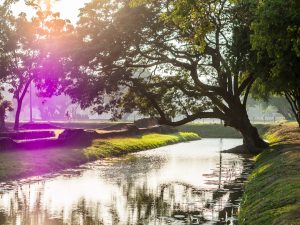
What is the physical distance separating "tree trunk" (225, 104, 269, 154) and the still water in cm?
1102

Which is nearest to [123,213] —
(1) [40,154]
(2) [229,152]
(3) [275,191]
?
(3) [275,191]

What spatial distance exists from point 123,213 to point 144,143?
41767mm

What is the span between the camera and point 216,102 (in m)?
45.0

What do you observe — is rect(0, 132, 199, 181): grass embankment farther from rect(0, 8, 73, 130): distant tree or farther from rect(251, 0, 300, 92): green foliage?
rect(251, 0, 300, 92): green foliage

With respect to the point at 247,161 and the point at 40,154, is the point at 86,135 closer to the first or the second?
the point at 40,154

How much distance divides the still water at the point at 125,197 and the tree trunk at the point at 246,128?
11.0m

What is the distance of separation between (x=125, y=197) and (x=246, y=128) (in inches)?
1031

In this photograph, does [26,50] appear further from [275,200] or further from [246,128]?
[275,200]

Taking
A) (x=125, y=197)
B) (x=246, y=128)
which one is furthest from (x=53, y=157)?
(x=246, y=128)

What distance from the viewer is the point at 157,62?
45.5m

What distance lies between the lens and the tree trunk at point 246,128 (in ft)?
149

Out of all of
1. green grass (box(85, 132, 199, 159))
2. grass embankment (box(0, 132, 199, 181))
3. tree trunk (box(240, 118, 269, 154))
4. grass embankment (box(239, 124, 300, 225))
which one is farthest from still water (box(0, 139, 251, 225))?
tree trunk (box(240, 118, 269, 154))

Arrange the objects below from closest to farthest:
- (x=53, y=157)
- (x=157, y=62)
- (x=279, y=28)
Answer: (x=279, y=28) < (x=53, y=157) < (x=157, y=62)

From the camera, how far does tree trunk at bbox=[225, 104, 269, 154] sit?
4538 cm
